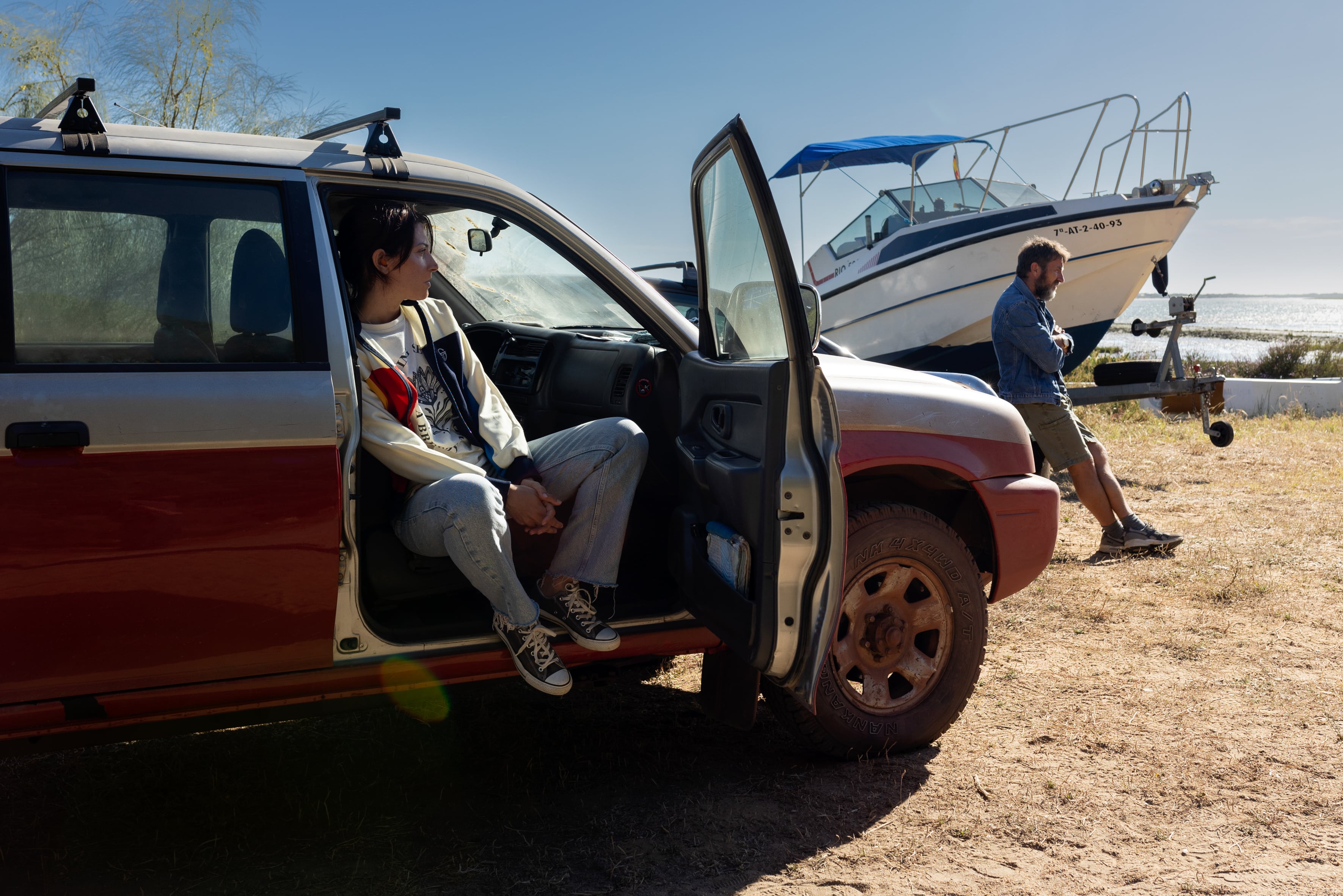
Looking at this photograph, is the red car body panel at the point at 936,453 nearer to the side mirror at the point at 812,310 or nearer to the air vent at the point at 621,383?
the side mirror at the point at 812,310

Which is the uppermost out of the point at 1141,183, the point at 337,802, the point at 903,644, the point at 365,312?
the point at 1141,183

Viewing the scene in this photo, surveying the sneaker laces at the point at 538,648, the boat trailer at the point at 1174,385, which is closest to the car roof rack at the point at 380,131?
the sneaker laces at the point at 538,648

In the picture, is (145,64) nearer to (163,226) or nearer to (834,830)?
(163,226)

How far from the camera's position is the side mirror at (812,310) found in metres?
2.80

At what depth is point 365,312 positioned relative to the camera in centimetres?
310

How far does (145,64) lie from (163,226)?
10720mm

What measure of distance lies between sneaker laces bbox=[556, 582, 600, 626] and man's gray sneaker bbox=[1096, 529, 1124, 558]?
14.4ft

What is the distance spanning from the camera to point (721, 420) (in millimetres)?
3158

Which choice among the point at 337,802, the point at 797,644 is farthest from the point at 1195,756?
the point at 337,802

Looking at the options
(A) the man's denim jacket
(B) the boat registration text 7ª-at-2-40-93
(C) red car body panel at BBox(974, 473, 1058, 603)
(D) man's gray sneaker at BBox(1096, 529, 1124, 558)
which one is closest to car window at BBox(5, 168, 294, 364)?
(C) red car body panel at BBox(974, 473, 1058, 603)

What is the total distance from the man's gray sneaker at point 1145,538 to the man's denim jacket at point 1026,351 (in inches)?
35.2

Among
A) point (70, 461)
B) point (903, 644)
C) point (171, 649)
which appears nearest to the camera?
point (70, 461)

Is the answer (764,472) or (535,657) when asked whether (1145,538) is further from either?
(535,657)

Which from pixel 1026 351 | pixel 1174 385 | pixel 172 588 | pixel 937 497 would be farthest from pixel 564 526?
pixel 1174 385
